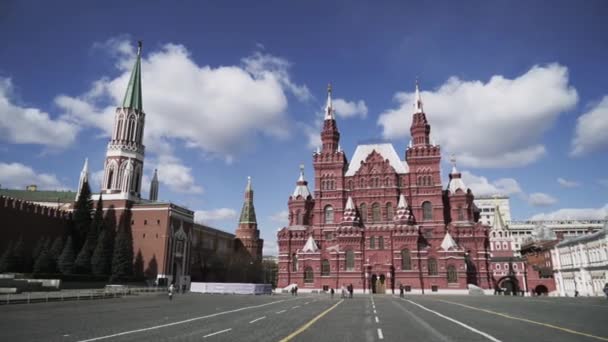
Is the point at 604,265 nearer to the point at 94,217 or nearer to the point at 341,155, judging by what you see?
the point at 341,155

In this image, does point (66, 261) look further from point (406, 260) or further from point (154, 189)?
point (406, 260)

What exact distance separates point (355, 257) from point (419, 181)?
1673cm

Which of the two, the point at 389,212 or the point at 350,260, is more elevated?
the point at 389,212

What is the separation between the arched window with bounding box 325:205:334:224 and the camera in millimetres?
70500

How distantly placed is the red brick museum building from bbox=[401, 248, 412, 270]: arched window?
0.14m

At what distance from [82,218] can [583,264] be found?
79715 mm

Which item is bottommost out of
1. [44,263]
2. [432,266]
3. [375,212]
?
[432,266]

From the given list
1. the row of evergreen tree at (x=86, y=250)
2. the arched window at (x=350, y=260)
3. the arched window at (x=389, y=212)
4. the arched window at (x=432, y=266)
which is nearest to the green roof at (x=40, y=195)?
the row of evergreen tree at (x=86, y=250)

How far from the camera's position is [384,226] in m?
63.9

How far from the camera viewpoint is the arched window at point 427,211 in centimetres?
6694

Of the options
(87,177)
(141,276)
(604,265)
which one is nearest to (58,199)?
(87,177)

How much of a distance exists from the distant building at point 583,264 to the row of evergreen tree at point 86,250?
A: 224 ft

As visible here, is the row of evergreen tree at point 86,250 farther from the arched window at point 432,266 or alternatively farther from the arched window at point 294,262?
the arched window at point 432,266

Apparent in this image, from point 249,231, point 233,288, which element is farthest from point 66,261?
point 249,231
